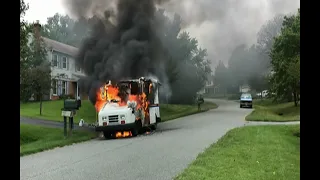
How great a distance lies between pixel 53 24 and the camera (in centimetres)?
4238

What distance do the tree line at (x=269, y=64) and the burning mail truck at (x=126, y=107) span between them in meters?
13.9

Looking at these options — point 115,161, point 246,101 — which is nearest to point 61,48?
point 246,101

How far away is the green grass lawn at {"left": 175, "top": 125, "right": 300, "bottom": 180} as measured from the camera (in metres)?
6.78

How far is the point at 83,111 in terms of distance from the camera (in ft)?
74.9

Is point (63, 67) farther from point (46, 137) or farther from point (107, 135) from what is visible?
point (107, 135)

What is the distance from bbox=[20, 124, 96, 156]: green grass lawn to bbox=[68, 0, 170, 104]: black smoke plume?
2.72 meters

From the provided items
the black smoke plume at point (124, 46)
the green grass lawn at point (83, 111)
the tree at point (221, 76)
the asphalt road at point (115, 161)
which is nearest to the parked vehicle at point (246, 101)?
the tree at point (221, 76)

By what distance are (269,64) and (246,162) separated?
98.8 ft

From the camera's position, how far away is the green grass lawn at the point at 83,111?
2212 centimetres

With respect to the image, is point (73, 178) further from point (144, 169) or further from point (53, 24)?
point (53, 24)

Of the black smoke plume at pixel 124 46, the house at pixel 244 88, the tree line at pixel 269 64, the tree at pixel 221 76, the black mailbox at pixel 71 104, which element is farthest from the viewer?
the tree at pixel 221 76

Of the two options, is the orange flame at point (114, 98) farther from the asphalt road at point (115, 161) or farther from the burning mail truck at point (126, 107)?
the asphalt road at point (115, 161)
